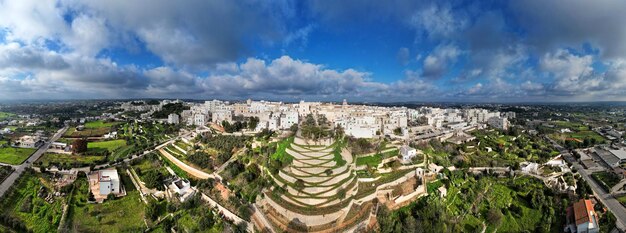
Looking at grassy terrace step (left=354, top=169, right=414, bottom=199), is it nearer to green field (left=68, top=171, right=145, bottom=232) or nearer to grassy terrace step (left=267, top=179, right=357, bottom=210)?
grassy terrace step (left=267, top=179, right=357, bottom=210)

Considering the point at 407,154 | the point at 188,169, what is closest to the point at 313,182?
the point at 407,154

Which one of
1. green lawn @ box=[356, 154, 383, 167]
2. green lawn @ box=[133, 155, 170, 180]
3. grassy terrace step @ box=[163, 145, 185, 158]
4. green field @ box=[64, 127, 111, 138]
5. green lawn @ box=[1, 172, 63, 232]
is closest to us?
green lawn @ box=[1, 172, 63, 232]

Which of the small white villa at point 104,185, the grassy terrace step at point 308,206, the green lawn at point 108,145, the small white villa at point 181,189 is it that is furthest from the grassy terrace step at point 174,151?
the grassy terrace step at point 308,206

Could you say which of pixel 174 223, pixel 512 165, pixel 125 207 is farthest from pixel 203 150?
pixel 512 165

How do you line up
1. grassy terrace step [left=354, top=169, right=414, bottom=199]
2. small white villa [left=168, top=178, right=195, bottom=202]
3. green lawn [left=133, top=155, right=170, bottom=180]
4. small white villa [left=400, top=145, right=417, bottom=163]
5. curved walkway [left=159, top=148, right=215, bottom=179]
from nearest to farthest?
1. grassy terrace step [left=354, top=169, right=414, bottom=199]
2. small white villa [left=168, top=178, right=195, bottom=202]
3. curved walkway [left=159, top=148, right=215, bottom=179]
4. small white villa [left=400, top=145, right=417, bottom=163]
5. green lawn [left=133, top=155, right=170, bottom=180]

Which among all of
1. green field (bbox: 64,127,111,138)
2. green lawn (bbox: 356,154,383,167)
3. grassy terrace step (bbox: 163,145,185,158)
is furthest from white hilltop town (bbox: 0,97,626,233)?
green field (bbox: 64,127,111,138)
